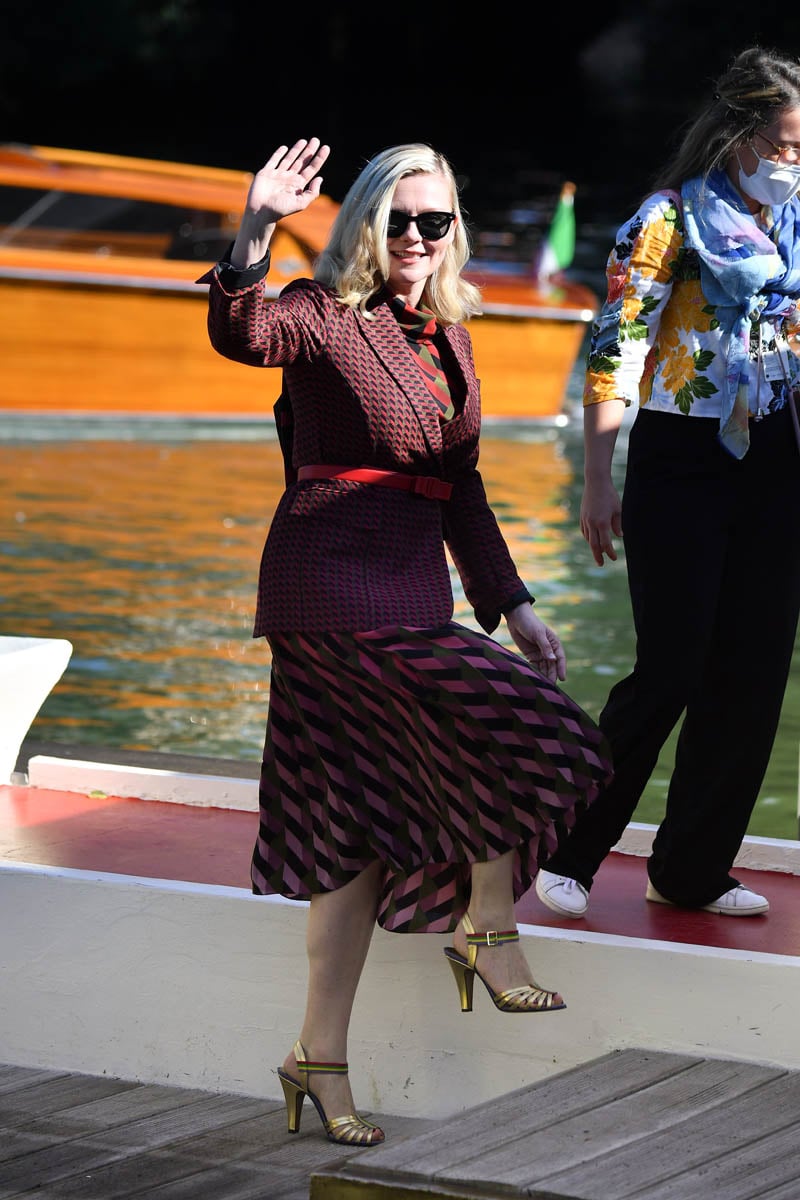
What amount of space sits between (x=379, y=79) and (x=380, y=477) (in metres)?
55.6

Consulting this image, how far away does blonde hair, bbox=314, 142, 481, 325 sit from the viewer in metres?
2.92

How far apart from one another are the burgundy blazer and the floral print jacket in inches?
12.0

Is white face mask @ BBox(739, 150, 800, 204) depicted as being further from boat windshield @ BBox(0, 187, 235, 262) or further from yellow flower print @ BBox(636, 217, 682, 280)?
boat windshield @ BBox(0, 187, 235, 262)

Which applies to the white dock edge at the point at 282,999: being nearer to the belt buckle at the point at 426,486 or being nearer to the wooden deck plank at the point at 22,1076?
the wooden deck plank at the point at 22,1076

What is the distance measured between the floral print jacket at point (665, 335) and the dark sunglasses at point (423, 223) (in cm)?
38

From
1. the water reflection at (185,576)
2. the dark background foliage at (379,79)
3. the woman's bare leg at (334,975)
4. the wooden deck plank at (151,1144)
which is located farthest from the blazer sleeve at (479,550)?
the dark background foliage at (379,79)

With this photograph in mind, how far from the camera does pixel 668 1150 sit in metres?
2.79

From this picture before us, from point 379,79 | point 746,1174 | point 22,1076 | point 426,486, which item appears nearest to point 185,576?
point 22,1076

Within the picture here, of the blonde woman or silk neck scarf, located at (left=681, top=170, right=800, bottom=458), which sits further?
silk neck scarf, located at (left=681, top=170, right=800, bottom=458)

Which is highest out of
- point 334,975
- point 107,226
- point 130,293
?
point 334,975

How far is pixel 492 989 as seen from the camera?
2904mm

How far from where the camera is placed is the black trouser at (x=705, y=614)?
10.4 feet

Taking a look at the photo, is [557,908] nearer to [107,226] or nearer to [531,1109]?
[531,1109]

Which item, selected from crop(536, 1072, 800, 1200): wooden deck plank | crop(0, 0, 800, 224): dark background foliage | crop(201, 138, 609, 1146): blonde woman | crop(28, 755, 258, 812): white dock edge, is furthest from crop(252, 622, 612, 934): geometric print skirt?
crop(0, 0, 800, 224): dark background foliage
